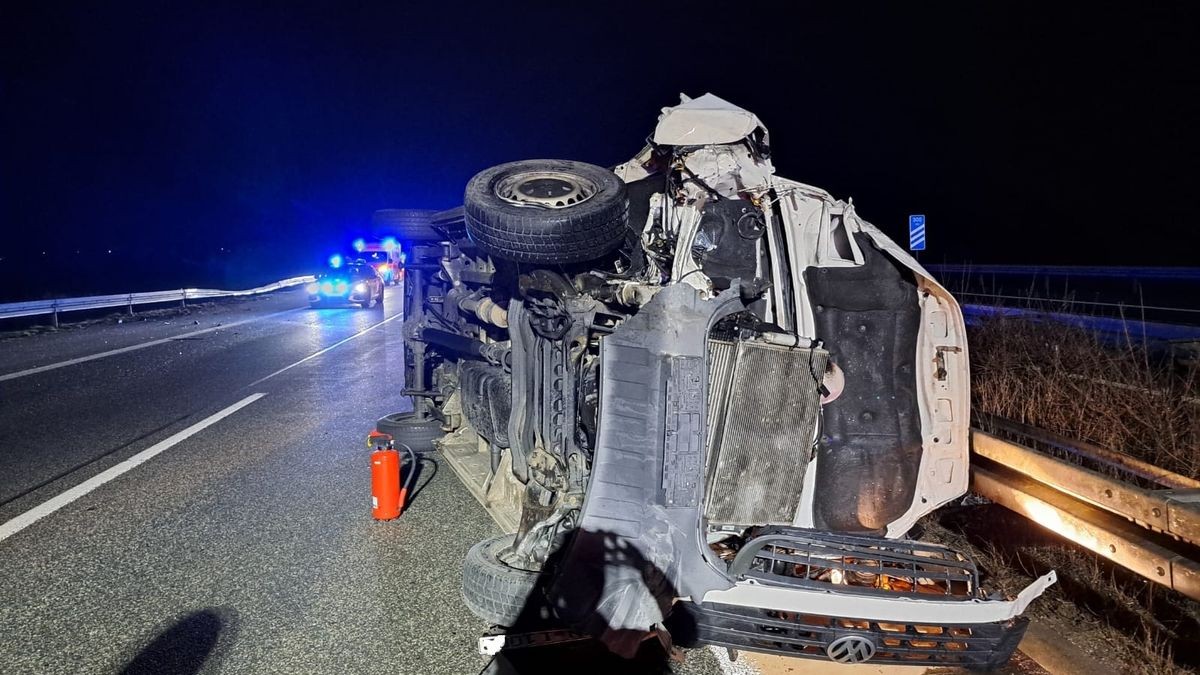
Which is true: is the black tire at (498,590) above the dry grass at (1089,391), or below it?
below

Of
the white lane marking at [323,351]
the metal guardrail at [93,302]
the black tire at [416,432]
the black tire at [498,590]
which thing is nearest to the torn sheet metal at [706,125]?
the black tire at [498,590]

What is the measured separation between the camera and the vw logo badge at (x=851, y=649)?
2.35 metres

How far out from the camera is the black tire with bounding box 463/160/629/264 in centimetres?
339

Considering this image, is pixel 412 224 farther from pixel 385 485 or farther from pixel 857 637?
pixel 857 637

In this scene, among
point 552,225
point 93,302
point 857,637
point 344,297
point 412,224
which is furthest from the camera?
point 344,297

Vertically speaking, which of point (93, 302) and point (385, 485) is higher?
point (93, 302)

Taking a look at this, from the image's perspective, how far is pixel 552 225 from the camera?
11.1 ft

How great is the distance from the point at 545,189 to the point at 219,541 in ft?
9.32

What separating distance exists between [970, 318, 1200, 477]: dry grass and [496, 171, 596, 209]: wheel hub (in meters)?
3.17

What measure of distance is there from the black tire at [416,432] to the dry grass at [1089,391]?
14.3 feet

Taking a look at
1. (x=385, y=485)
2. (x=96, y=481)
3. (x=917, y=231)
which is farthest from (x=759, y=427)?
(x=917, y=231)

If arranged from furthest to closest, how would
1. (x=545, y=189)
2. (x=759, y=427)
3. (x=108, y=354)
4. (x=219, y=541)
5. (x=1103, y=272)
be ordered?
(x=1103, y=272) < (x=108, y=354) < (x=219, y=541) < (x=545, y=189) < (x=759, y=427)

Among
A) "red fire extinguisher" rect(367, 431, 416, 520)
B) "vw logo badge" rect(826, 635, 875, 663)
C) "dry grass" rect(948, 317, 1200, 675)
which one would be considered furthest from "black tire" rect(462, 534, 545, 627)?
"dry grass" rect(948, 317, 1200, 675)

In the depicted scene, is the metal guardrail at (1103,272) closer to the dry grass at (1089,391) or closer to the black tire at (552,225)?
the dry grass at (1089,391)
